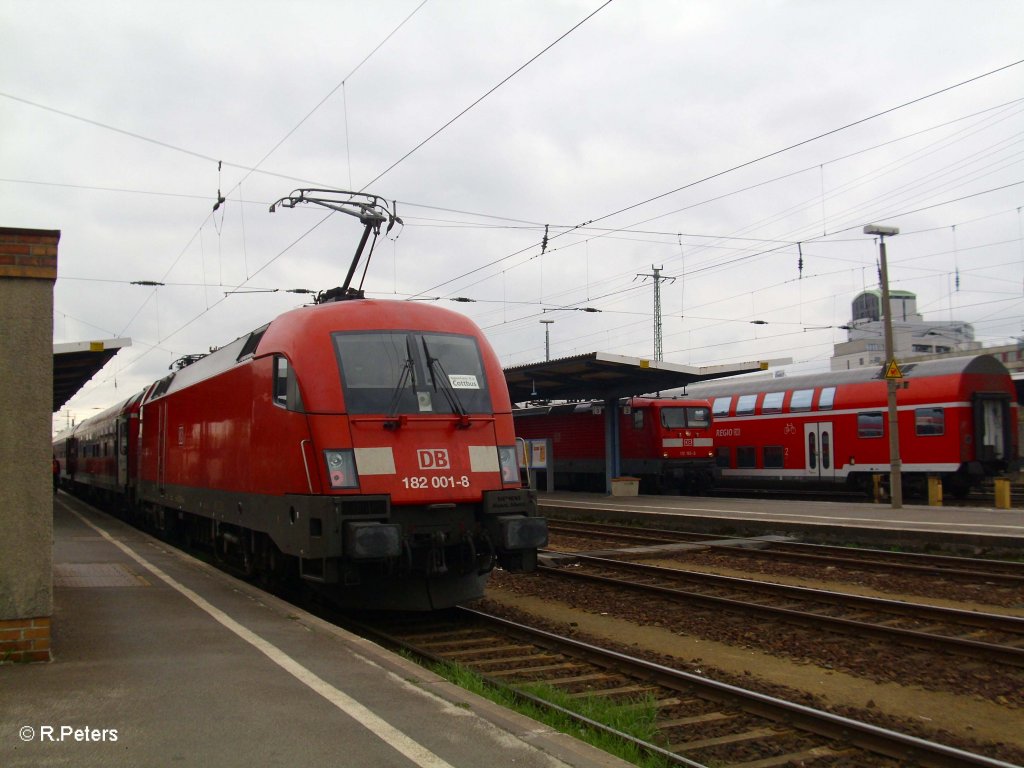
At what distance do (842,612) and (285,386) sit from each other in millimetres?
6386

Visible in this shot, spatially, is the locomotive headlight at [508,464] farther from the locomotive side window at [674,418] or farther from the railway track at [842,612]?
the locomotive side window at [674,418]

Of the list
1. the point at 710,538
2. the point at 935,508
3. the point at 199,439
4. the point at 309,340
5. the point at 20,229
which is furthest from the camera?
the point at 935,508

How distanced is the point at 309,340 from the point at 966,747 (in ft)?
20.6

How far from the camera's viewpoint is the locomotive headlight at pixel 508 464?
9047 mm

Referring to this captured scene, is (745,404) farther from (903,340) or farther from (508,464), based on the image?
(903,340)

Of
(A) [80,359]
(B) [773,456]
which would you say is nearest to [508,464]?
(A) [80,359]

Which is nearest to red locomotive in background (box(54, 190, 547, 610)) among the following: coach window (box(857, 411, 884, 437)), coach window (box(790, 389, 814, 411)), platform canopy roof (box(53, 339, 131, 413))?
platform canopy roof (box(53, 339, 131, 413))

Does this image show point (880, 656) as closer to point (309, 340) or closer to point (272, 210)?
point (309, 340)

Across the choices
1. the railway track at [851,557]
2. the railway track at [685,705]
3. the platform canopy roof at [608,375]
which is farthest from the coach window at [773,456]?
the railway track at [685,705]

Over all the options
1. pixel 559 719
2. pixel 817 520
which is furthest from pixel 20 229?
pixel 817 520

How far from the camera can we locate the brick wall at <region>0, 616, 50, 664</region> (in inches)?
233

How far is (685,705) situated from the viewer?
251 inches

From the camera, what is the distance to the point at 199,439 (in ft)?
40.8

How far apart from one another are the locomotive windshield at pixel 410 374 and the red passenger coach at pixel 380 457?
0.01 m
